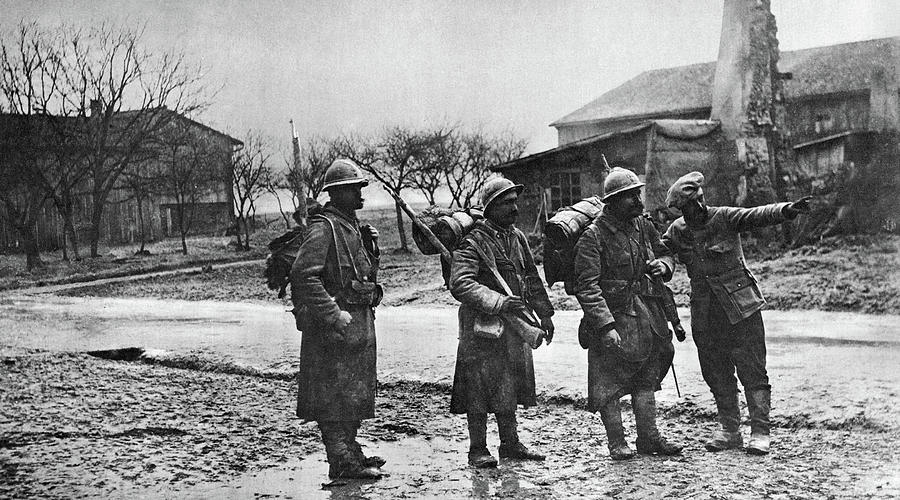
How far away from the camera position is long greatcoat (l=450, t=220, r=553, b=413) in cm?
490

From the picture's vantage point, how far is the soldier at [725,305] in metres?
5.08

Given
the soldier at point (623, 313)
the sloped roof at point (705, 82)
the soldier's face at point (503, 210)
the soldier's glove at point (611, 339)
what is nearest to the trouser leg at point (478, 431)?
the soldier at point (623, 313)

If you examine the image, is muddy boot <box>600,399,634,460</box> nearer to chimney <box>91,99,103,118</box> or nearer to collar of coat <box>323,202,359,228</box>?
collar of coat <box>323,202,359,228</box>

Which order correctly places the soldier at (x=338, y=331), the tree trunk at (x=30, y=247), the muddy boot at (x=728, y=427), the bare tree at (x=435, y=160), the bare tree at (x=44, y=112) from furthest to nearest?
the bare tree at (x=435, y=160), the tree trunk at (x=30, y=247), the bare tree at (x=44, y=112), the muddy boot at (x=728, y=427), the soldier at (x=338, y=331)

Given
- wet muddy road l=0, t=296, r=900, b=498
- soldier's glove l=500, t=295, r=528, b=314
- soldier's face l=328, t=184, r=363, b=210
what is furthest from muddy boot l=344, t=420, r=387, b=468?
soldier's face l=328, t=184, r=363, b=210

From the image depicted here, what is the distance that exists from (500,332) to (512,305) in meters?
0.18

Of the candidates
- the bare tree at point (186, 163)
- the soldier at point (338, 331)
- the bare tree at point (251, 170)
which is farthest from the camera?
the bare tree at point (186, 163)

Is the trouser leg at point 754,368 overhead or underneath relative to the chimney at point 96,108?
underneath

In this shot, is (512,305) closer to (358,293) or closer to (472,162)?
(358,293)

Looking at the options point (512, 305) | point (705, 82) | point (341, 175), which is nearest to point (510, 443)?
point (512, 305)

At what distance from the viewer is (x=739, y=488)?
423 cm

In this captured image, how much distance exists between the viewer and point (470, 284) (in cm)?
486

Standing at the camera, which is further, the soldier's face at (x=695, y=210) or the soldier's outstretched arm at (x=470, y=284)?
the soldier's face at (x=695, y=210)

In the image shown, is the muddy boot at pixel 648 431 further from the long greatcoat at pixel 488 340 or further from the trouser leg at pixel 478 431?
the trouser leg at pixel 478 431
